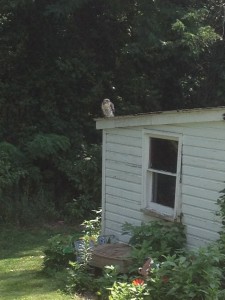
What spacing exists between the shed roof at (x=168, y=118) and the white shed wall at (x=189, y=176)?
10 centimetres

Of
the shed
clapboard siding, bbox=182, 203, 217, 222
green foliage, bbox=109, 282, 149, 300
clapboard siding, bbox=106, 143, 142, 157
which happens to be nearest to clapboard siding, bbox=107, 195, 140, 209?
the shed

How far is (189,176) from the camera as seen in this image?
7617mm

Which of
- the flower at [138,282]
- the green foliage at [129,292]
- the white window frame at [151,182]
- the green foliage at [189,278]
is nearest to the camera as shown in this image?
the green foliage at [189,278]

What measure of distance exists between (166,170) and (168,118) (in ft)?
2.59

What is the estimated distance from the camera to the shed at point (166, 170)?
729 centimetres

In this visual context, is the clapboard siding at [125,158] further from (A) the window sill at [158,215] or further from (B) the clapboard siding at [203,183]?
(B) the clapboard siding at [203,183]

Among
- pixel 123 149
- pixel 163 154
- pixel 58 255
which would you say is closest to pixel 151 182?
pixel 163 154

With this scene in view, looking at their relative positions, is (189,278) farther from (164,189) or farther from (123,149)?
(123,149)

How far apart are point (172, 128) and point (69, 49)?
8.16m

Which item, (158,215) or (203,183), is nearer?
(203,183)

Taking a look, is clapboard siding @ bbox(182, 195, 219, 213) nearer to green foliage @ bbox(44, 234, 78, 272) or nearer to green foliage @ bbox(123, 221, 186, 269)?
green foliage @ bbox(123, 221, 186, 269)

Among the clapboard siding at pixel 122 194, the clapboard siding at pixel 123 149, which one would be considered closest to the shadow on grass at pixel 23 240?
the clapboard siding at pixel 122 194

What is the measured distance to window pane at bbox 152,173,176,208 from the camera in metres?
7.96

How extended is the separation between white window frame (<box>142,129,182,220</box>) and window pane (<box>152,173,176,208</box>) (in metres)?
0.05
